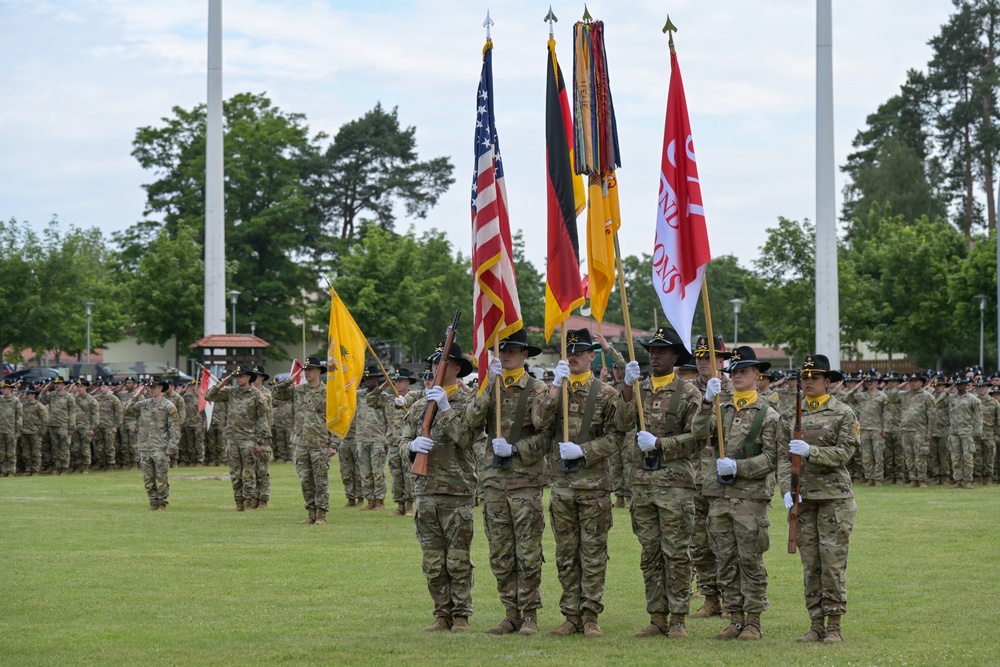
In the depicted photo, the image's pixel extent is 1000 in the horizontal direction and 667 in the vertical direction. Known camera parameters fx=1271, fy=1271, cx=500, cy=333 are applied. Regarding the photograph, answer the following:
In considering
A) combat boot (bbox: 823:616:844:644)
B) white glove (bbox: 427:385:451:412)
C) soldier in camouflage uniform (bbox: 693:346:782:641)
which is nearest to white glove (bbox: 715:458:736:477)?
soldier in camouflage uniform (bbox: 693:346:782:641)

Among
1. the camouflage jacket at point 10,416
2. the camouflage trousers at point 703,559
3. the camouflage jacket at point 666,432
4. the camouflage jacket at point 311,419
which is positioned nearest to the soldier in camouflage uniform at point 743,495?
the camouflage jacket at point 666,432

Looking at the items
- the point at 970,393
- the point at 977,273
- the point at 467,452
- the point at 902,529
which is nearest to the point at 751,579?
the point at 467,452

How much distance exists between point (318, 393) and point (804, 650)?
1212cm

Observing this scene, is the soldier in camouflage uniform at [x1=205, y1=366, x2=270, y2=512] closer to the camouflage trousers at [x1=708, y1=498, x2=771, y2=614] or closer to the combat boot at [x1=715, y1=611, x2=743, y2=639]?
the camouflage trousers at [x1=708, y1=498, x2=771, y2=614]

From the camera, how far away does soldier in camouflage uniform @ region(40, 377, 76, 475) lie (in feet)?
102

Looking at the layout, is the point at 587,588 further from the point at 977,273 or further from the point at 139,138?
the point at 139,138

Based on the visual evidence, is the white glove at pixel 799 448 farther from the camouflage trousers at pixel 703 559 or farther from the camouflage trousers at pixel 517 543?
the camouflage trousers at pixel 517 543

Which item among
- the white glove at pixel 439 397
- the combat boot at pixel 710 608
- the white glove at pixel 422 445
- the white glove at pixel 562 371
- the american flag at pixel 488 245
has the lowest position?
the combat boot at pixel 710 608

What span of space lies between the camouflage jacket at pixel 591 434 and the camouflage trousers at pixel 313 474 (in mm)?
9515

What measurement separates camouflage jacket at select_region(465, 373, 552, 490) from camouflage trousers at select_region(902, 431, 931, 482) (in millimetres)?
17617

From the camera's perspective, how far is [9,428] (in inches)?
1190

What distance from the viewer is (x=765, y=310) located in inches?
2101

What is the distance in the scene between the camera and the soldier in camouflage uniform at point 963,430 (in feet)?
84.5

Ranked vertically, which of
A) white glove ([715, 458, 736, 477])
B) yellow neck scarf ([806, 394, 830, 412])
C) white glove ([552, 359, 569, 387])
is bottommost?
white glove ([715, 458, 736, 477])
